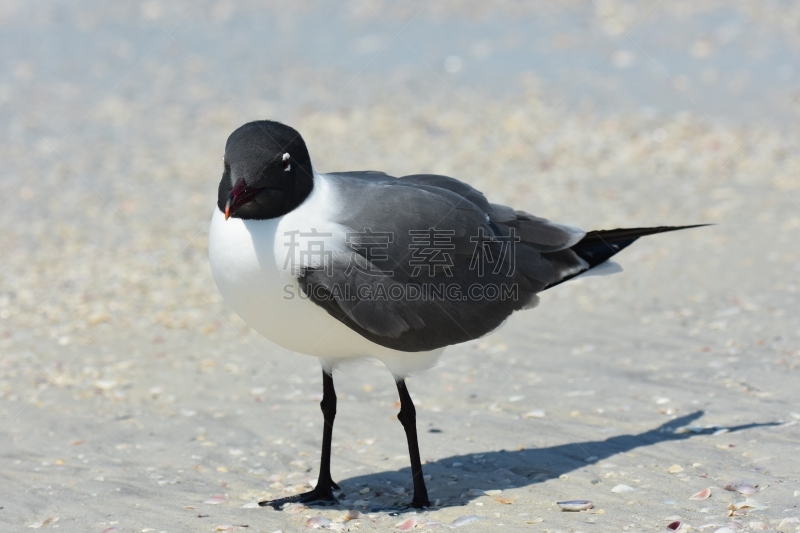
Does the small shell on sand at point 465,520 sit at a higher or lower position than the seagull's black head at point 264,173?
lower

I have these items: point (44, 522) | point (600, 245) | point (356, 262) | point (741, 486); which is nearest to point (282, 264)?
point (356, 262)

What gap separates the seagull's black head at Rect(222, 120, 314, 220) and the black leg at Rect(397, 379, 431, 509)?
3.89 ft

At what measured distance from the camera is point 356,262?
435cm

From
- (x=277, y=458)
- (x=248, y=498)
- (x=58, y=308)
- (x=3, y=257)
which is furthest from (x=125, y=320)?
(x=248, y=498)

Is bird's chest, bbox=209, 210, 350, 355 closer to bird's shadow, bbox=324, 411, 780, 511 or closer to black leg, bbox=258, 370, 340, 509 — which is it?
black leg, bbox=258, 370, 340, 509

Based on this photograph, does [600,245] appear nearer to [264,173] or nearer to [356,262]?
[356,262]

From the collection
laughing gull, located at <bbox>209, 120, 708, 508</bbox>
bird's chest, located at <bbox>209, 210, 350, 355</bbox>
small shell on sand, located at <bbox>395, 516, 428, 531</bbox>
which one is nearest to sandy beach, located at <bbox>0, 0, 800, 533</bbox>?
small shell on sand, located at <bbox>395, 516, 428, 531</bbox>

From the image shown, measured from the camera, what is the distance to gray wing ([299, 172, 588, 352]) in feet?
14.4

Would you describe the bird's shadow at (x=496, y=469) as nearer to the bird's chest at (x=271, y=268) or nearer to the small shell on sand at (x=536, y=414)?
the small shell on sand at (x=536, y=414)

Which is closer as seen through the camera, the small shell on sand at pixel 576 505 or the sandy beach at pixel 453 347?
the small shell on sand at pixel 576 505

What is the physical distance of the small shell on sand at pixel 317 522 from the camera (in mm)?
4430

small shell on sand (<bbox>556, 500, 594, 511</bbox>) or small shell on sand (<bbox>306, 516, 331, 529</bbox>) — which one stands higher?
small shell on sand (<bbox>556, 500, 594, 511</bbox>)

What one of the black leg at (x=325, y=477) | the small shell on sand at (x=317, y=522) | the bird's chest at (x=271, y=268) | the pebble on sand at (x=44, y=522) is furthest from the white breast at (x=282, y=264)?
the pebble on sand at (x=44, y=522)

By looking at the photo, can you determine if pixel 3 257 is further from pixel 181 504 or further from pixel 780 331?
pixel 780 331
